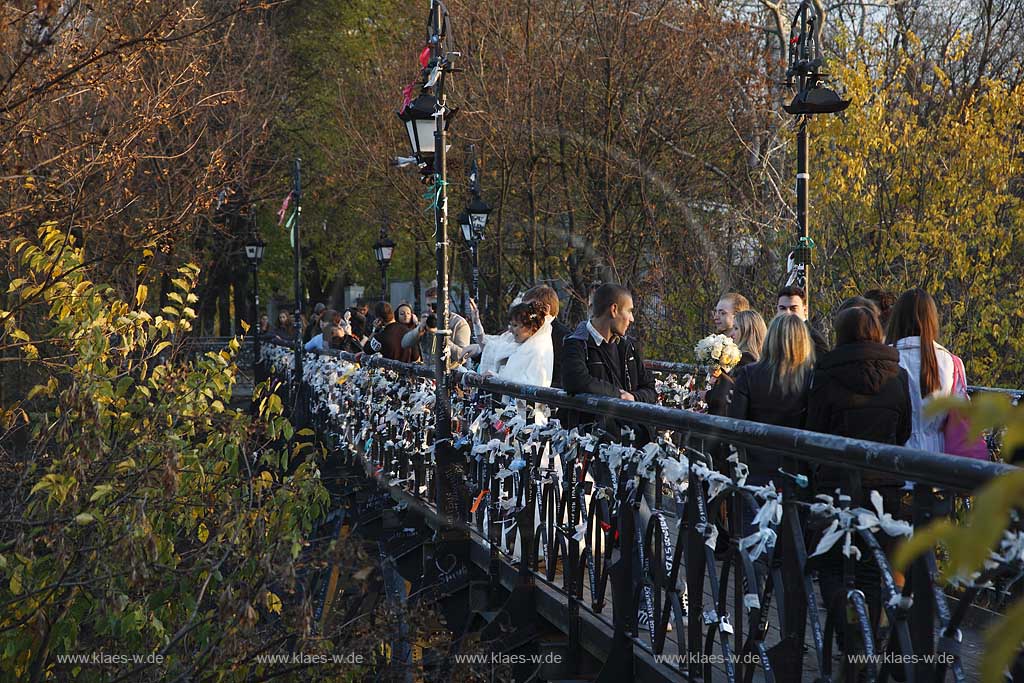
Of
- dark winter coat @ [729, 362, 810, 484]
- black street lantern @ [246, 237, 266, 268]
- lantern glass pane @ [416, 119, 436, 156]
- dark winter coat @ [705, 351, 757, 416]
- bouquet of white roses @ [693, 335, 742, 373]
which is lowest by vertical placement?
black street lantern @ [246, 237, 266, 268]

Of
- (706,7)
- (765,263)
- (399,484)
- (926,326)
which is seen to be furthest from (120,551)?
(706,7)

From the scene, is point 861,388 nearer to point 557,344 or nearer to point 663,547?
point 663,547

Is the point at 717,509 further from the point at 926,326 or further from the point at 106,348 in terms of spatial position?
the point at 106,348

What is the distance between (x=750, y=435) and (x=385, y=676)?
2660 mm

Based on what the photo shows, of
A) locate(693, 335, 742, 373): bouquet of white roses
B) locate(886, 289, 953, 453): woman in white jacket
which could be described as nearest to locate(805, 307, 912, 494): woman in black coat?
locate(886, 289, 953, 453): woman in white jacket

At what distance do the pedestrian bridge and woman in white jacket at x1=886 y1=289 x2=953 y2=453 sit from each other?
70 centimetres

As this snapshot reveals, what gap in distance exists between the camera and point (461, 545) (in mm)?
9094

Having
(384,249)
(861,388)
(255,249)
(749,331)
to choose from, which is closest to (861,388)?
(861,388)

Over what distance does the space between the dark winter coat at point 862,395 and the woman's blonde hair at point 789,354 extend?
71 cm

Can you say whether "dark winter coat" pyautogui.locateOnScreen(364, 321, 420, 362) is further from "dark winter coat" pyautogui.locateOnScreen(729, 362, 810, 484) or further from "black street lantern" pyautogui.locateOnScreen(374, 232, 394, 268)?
"black street lantern" pyautogui.locateOnScreen(374, 232, 394, 268)

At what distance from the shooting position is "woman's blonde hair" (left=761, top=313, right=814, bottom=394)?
6250 millimetres

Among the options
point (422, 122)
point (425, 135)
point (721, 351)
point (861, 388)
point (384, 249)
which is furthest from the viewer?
point (384, 249)

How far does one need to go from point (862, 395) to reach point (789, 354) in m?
0.85

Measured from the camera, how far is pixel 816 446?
11.3 ft
